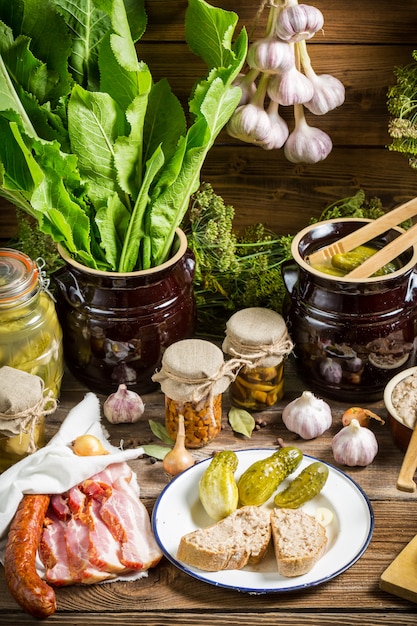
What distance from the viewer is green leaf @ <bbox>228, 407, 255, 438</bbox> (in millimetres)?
1681

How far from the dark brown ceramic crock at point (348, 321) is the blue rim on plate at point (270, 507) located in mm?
218

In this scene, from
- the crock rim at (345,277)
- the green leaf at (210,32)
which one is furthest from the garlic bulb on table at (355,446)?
the green leaf at (210,32)

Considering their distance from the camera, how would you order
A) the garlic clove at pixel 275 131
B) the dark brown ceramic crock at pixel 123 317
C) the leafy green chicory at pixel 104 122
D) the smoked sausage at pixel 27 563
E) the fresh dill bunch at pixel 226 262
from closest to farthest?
the smoked sausage at pixel 27 563, the leafy green chicory at pixel 104 122, the dark brown ceramic crock at pixel 123 317, the garlic clove at pixel 275 131, the fresh dill bunch at pixel 226 262

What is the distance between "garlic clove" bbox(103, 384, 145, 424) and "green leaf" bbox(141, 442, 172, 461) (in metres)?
0.09

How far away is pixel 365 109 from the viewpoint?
184cm

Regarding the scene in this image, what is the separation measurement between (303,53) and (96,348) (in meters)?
0.71

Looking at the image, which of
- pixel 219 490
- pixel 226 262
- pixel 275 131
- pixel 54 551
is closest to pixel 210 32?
pixel 275 131

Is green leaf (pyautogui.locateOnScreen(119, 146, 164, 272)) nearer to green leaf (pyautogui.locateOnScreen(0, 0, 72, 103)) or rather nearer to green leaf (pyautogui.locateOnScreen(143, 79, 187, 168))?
green leaf (pyautogui.locateOnScreen(143, 79, 187, 168))

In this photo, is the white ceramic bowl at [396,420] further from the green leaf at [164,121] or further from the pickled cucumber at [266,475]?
the green leaf at [164,121]

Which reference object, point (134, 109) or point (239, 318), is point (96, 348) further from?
point (134, 109)

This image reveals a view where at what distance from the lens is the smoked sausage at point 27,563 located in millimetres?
1284

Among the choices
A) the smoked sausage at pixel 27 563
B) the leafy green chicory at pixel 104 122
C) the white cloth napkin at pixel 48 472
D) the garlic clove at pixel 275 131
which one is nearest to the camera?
the smoked sausage at pixel 27 563

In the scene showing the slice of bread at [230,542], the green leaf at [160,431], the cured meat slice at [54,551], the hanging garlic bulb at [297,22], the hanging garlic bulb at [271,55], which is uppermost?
the hanging garlic bulb at [297,22]

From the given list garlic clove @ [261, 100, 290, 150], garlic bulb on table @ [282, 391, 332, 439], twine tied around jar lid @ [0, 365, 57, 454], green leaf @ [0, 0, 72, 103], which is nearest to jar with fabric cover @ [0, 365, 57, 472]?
twine tied around jar lid @ [0, 365, 57, 454]
